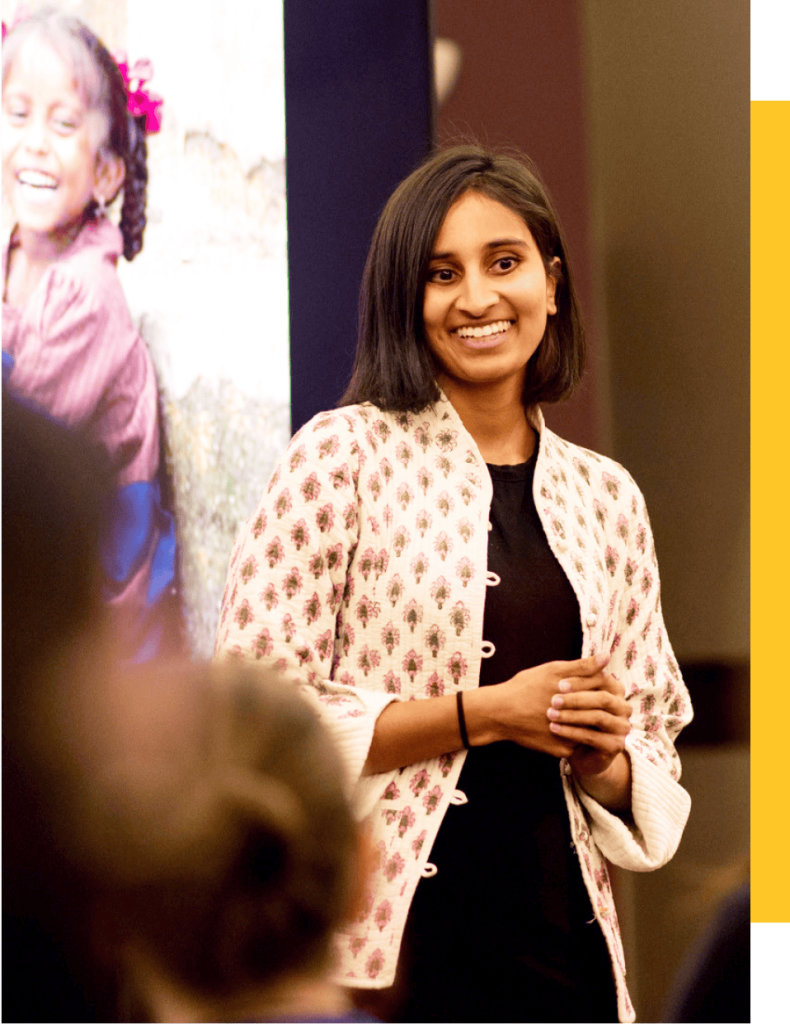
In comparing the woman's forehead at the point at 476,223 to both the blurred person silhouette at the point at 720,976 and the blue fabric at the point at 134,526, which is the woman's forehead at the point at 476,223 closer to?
the blurred person silhouette at the point at 720,976

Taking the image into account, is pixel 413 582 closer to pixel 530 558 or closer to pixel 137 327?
pixel 530 558

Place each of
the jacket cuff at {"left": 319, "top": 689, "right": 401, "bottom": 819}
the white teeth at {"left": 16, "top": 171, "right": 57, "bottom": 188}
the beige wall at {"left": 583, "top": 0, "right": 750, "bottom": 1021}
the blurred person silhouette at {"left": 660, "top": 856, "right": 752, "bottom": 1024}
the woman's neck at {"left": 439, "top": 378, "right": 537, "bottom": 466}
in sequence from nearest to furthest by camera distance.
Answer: the blurred person silhouette at {"left": 660, "top": 856, "right": 752, "bottom": 1024} → the jacket cuff at {"left": 319, "top": 689, "right": 401, "bottom": 819} → the woman's neck at {"left": 439, "top": 378, "right": 537, "bottom": 466} → the white teeth at {"left": 16, "top": 171, "right": 57, "bottom": 188} → the beige wall at {"left": 583, "top": 0, "right": 750, "bottom": 1021}

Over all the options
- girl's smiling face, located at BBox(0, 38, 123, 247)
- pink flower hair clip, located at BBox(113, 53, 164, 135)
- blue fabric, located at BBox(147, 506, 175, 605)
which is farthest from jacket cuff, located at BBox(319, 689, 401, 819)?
pink flower hair clip, located at BBox(113, 53, 164, 135)

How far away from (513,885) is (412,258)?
736 millimetres

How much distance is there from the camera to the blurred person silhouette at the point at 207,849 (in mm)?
593

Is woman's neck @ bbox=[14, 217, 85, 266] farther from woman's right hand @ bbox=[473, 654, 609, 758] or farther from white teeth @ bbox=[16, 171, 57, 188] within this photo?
woman's right hand @ bbox=[473, 654, 609, 758]

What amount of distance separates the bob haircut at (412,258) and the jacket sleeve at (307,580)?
130mm

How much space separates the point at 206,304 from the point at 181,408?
216 mm

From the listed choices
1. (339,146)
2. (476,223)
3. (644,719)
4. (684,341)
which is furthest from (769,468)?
(476,223)

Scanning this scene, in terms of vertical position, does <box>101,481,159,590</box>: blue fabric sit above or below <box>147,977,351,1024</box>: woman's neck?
above

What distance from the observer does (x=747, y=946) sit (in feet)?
3.70

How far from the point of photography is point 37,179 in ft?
7.89

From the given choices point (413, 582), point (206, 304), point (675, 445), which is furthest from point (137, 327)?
point (413, 582)

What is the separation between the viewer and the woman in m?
1.33
